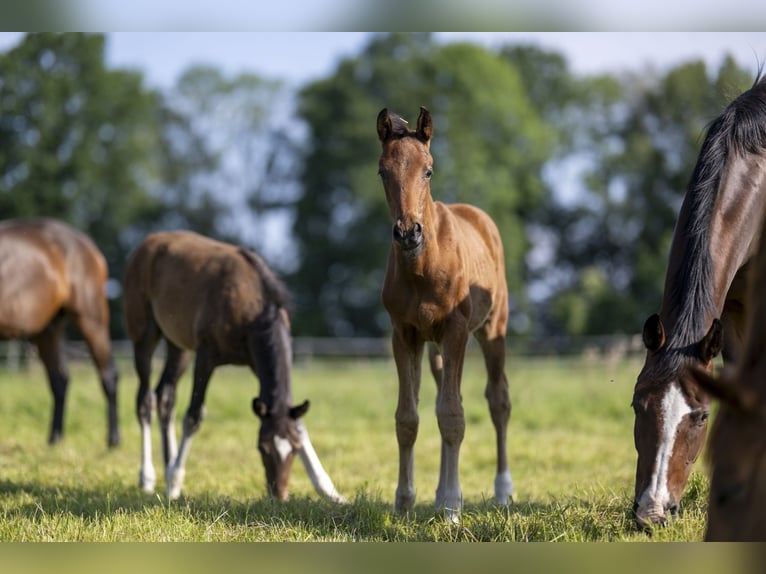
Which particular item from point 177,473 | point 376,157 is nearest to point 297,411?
point 177,473

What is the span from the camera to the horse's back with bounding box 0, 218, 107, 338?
385 inches

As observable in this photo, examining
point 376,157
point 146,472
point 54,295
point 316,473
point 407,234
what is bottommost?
point 146,472

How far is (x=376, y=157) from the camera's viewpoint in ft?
84.4

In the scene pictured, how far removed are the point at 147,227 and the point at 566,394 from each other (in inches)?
797

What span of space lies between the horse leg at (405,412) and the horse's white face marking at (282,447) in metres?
1.29

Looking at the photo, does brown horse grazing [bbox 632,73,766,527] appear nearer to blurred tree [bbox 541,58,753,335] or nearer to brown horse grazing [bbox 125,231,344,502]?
brown horse grazing [bbox 125,231,344,502]

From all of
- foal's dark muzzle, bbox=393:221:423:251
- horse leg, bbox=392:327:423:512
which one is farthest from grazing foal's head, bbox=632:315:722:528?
horse leg, bbox=392:327:423:512

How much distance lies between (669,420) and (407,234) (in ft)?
5.30

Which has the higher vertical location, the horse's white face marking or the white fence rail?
the horse's white face marking

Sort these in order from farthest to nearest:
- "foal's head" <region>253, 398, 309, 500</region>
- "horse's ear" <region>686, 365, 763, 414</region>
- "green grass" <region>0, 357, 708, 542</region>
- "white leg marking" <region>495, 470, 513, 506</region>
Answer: "foal's head" <region>253, 398, 309, 500</region> < "white leg marking" <region>495, 470, 513, 506</region> < "green grass" <region>0, 357, 708, 542</region> < "horse's ear" <region>686, 365, 763, 414</region>

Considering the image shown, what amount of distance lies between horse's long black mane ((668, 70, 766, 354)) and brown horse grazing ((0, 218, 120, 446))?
688cm

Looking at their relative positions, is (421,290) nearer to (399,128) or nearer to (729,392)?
(399,128)

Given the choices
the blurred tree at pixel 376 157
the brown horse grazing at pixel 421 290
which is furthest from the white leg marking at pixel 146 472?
the blurred tree at pixel 376 157

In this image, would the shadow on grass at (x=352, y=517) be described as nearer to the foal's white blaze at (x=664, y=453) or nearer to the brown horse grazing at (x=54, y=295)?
the foal's white blaze at (x=664, y=453)
